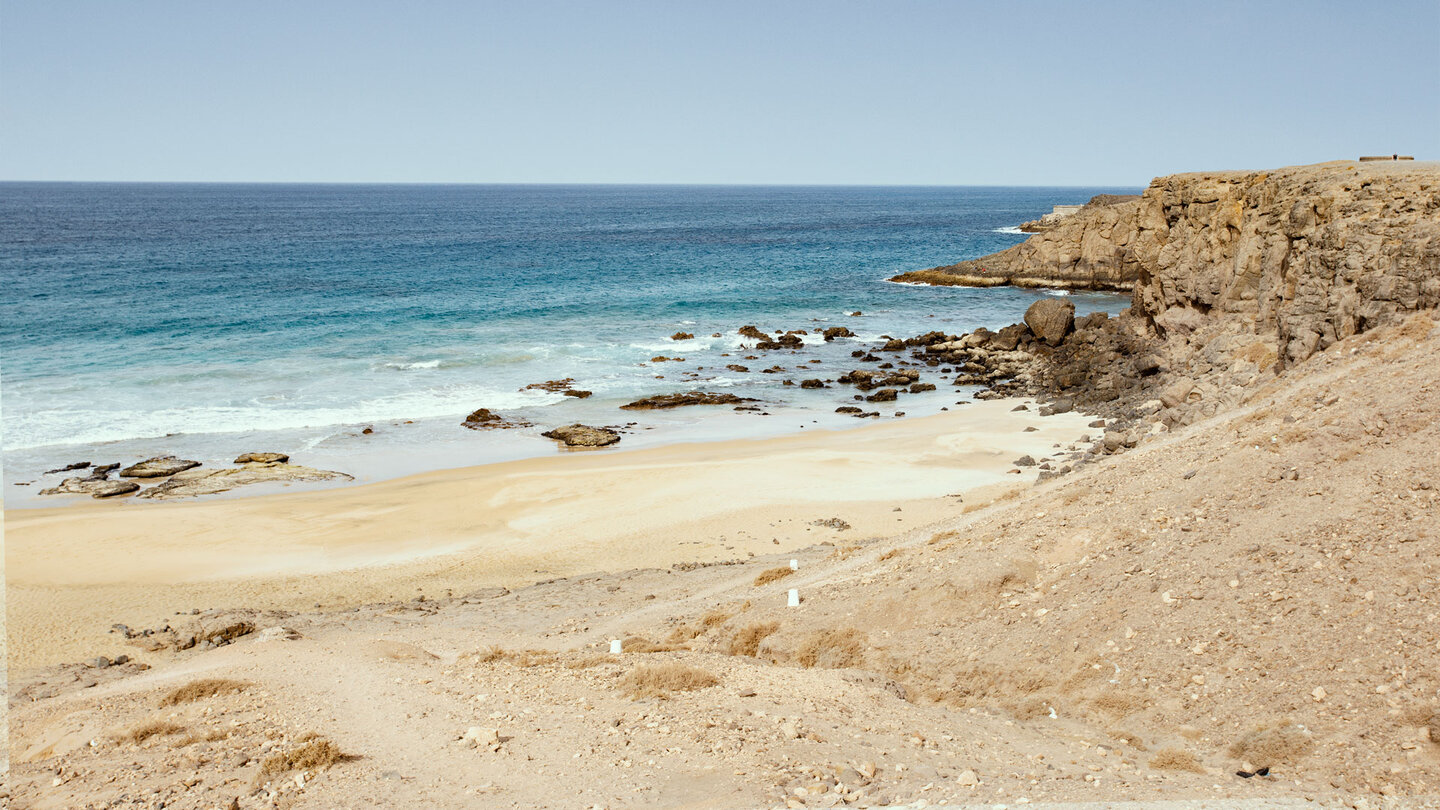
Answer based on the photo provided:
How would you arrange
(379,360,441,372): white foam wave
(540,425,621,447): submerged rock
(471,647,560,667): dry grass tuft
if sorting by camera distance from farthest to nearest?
1. (379,360,441,372): white foam wave
2. (540,425,621,447): submerged rock
3. (471,647,560,667): dry grass tuft

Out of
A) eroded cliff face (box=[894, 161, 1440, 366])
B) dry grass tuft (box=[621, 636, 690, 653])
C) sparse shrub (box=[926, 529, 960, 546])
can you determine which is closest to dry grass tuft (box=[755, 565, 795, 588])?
sparse shrub (box=[926, 529, 960, 546])

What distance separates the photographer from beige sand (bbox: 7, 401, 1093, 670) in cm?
1811

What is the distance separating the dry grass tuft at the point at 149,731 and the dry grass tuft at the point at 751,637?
6219mm

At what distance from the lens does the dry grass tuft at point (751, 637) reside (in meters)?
12.2

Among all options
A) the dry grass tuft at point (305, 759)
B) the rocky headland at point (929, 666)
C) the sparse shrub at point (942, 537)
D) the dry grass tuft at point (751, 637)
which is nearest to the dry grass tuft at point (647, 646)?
the rocky headland at point (929, 666)

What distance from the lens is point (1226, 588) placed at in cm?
1038

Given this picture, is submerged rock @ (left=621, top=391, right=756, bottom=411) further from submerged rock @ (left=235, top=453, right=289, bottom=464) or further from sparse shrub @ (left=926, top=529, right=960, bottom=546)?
sparse shrub @ (left=926, top=529, right=960, bottom=546)

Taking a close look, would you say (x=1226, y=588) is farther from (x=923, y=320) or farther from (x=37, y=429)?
(x=923, y=320)

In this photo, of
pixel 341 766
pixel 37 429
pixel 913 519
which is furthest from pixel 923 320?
Answer: pixel 341 766

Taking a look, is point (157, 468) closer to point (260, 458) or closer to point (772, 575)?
point (260, 458)

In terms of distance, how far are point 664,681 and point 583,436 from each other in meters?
19.7

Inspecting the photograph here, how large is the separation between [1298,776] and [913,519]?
13.1 meters

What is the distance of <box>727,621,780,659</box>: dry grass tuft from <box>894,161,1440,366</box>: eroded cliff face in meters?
14.1

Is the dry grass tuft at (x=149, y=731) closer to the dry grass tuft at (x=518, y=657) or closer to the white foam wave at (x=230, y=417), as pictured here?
the dry grass tuft at (x=518, y=657)
